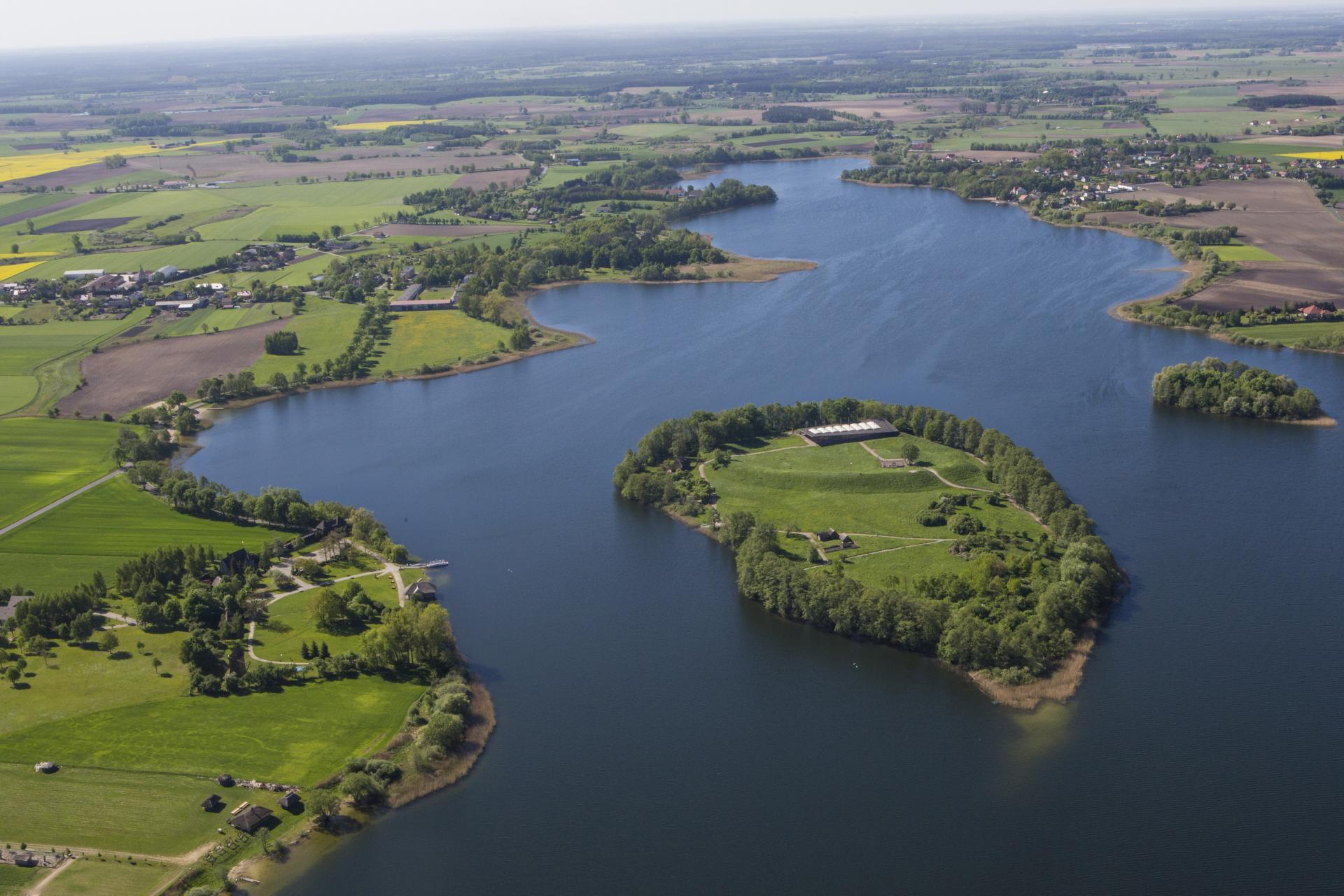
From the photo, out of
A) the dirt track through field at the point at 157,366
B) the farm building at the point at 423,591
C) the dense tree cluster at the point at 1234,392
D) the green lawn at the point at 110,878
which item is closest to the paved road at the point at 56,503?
the dirt track through field at the point at 157,366

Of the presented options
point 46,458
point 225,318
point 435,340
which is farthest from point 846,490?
point 225,318

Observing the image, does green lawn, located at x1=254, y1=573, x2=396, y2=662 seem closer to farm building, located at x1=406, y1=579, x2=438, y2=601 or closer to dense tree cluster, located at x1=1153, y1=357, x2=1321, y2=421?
farm building, located at x1=406, y1=579, x2=438, y2=601

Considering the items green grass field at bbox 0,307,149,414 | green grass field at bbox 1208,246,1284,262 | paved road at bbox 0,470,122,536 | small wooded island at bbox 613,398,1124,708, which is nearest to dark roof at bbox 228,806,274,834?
small wooded island at bbox 613,398,1124,708

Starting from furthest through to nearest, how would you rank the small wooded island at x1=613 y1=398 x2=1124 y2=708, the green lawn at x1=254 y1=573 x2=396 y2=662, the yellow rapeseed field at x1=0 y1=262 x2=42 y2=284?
the yellow rapeseed field at x1=0 y1=262 x2=42 y2=284 < the green lawn at x1=254 y1=573 x2=396 y2=662 < the small wooded island at x1=613 y1=398 x2=1124 y2=708

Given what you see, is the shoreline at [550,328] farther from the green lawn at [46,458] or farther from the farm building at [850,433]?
the farm building at [850,433]

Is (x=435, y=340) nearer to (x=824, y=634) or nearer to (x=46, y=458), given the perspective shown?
(x=46, y=458)

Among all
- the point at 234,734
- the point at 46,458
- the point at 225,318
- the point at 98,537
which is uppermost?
the point at 225,318
